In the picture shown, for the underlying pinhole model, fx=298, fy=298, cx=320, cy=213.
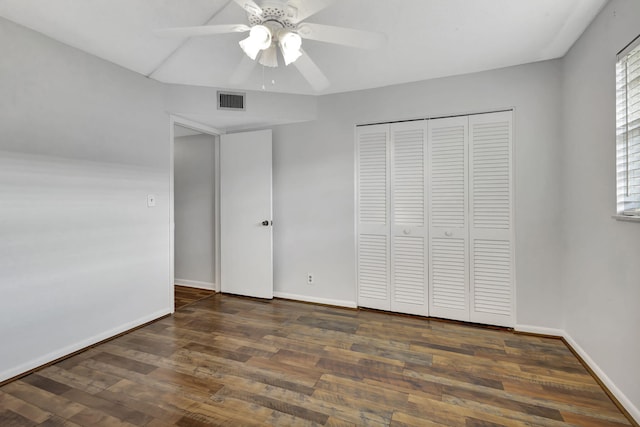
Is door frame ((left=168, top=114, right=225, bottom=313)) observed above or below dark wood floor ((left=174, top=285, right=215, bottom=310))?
above

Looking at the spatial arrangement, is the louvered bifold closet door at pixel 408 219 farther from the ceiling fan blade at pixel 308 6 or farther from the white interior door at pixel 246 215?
the ceiling fan blade at pixel 308 6

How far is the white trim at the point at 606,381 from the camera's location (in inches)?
63.3

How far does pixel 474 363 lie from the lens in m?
2.17

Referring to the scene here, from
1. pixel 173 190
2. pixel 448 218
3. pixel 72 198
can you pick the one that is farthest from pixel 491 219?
pixel 72 198

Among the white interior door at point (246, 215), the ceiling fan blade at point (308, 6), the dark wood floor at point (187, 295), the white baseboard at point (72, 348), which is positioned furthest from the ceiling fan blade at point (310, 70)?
the dark wood floor at point (187, 295)

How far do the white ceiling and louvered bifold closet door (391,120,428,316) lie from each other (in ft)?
1.96

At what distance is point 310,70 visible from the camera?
1899 millimetres

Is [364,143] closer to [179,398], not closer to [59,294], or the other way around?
[179,398]

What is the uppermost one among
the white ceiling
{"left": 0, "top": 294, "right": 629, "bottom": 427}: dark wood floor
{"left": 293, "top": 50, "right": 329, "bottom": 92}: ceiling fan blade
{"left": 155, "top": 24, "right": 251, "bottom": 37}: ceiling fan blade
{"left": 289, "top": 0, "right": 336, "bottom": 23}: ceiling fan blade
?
the white ceiling

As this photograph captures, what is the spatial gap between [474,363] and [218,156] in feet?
11.6

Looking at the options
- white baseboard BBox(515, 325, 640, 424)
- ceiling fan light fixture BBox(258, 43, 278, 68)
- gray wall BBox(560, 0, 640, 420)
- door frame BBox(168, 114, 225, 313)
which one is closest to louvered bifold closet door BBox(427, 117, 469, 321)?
white baseboard BBox(515, 325, 640, 424)

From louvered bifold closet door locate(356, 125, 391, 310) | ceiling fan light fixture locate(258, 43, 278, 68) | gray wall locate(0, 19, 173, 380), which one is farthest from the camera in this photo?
louvered bifold closet door locate(356, 125, 391, 310)

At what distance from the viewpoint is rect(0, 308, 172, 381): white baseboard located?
2.02m

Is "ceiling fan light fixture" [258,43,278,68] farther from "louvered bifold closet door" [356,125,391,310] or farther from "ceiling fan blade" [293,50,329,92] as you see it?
"louvered bifold closet door" [356,125,391,310]
